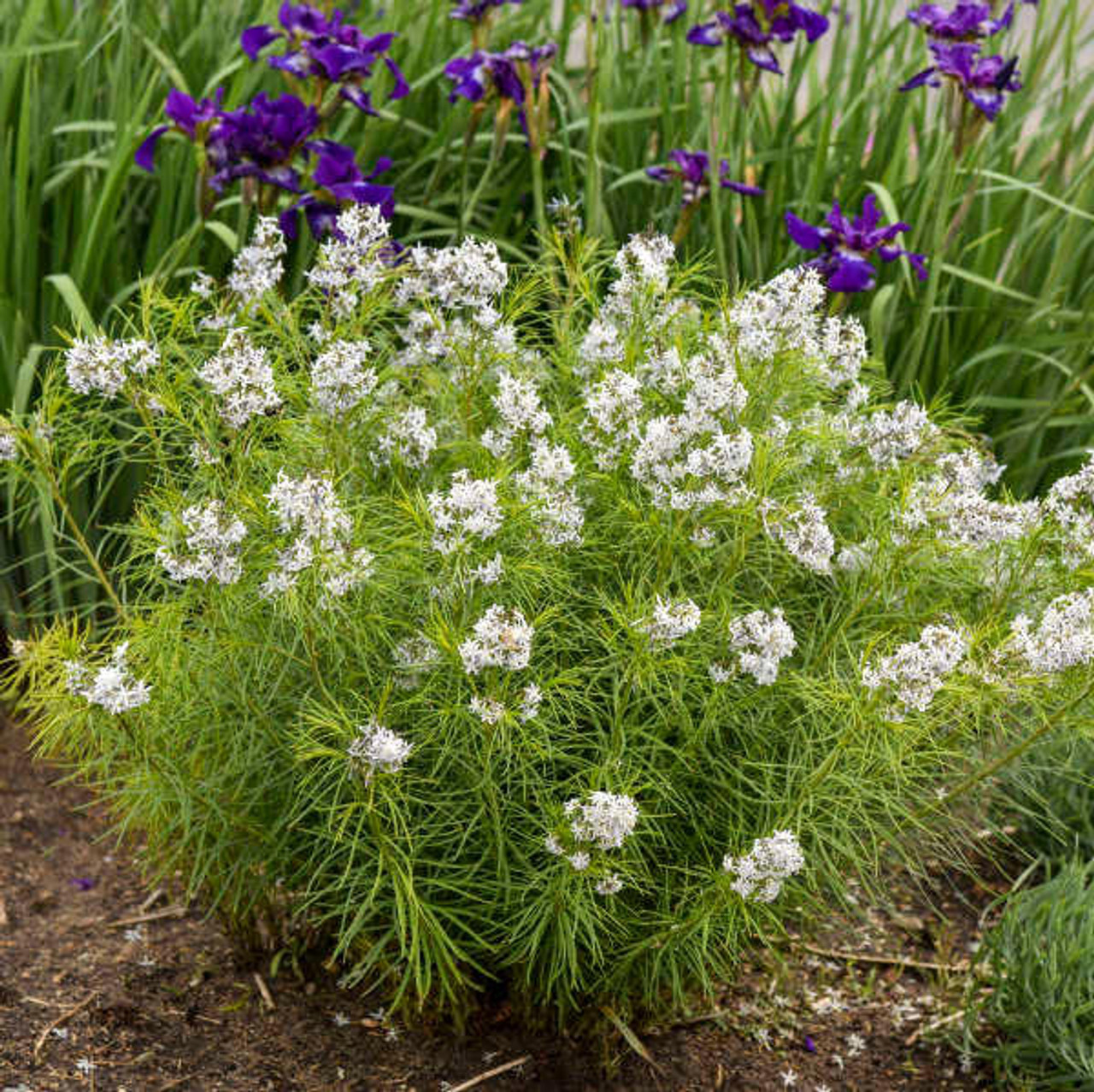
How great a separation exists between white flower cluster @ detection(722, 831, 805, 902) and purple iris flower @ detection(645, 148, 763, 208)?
72.6 inches

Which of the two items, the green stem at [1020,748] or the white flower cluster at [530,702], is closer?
the white flower cluster at [530,702]

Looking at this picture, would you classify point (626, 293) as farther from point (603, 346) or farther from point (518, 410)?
point (518, 410)

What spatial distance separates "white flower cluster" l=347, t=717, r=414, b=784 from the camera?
6.63 ft

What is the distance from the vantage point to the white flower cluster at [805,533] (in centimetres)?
213

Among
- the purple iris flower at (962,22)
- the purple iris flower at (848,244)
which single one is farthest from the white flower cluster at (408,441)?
the purple iris flower at (962,22)

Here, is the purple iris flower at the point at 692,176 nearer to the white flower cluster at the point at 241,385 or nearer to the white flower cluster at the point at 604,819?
the white flower cluster at the point at 241,385

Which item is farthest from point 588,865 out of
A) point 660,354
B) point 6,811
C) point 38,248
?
point 38,248

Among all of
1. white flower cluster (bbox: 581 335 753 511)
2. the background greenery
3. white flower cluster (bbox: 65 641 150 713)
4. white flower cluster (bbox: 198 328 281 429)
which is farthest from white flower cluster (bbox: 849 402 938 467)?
white flower cluster (bbox: 65 641 150 713)

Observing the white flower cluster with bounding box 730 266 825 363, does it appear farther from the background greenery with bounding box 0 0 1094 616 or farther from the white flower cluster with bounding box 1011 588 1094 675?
the background greenery with bounding box 0 0 1094 616

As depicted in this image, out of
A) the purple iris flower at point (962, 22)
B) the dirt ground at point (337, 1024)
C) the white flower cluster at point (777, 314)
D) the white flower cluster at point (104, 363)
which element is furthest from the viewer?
the purple iris flower at point (962, 22)

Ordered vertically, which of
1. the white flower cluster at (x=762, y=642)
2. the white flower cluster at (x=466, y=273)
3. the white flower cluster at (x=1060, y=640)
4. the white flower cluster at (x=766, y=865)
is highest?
the white flower cluster at (x=466, y=273)

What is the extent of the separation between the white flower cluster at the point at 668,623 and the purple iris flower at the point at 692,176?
65.8 inches

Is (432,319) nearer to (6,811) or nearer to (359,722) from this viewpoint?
(359,722)

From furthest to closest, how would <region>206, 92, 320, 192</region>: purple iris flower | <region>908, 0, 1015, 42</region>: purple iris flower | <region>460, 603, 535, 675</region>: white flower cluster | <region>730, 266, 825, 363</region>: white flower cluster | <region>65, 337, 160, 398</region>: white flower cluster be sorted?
1. <region>908, 0, 1015, 42</region>: purple iris flower
2. <region>206, 92, 320, 192</region>: purple iris flower
3. <region>730, 266, 825, 363</region>: white flower cluster
4. <region>65, 337, 160, 398</region>: white flower cluster
5. <region>460, 603, 535, 675</region>: white flower cluster
